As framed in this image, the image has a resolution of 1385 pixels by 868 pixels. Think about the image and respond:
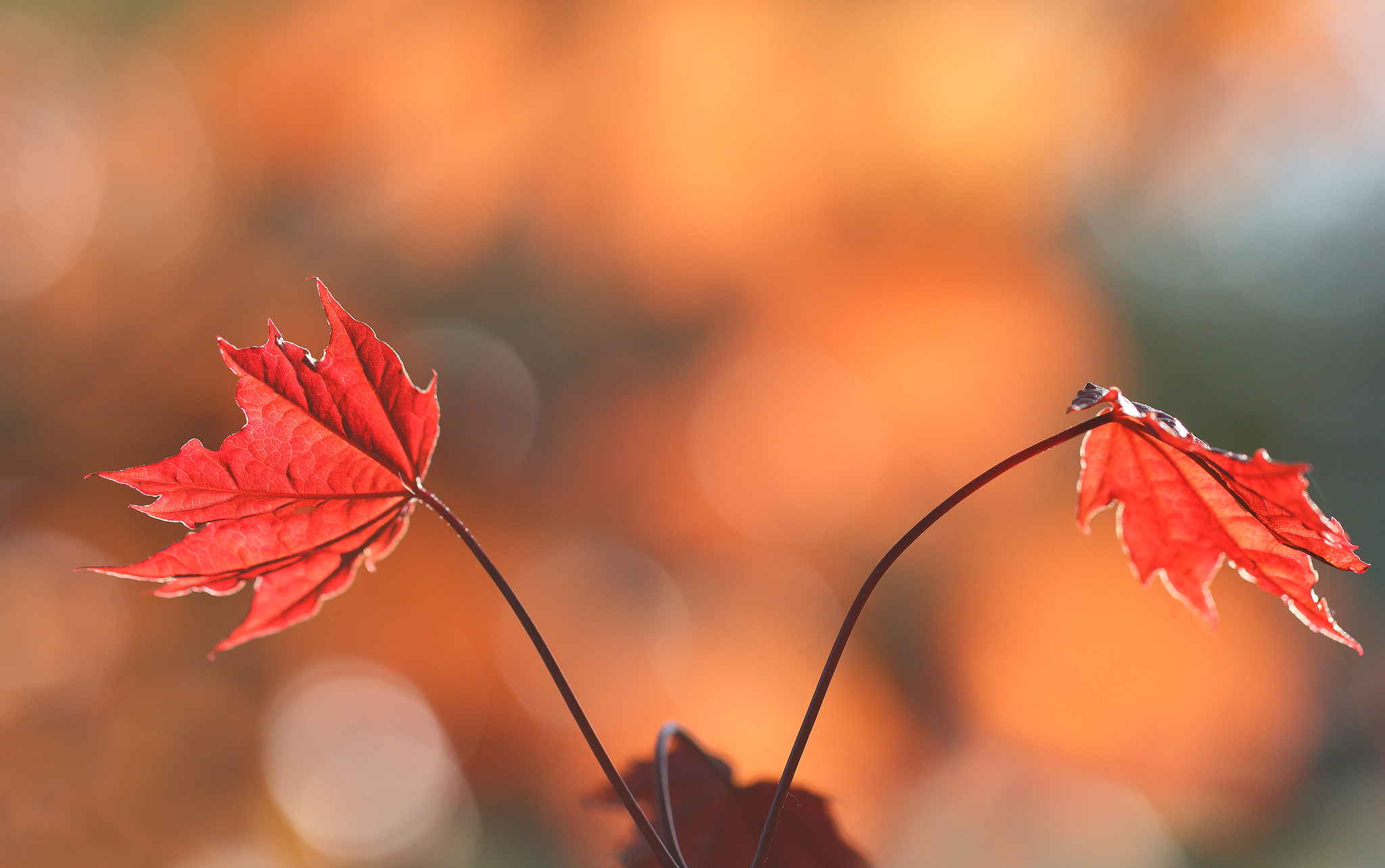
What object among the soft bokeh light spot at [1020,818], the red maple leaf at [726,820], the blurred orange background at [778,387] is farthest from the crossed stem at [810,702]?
the soft bokeh light spot at [1020,818]

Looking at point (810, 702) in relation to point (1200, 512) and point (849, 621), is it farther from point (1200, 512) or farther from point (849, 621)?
point (1200, 512)

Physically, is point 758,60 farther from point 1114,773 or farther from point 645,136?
point 1114,773

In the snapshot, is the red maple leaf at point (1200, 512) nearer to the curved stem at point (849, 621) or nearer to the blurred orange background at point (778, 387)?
the curved stem at point (849, 621)

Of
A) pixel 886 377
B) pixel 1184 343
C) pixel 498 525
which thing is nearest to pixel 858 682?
pixel 886 377

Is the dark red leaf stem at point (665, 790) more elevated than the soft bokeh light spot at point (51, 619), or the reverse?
the dark red leaf stem at point (665, 790)

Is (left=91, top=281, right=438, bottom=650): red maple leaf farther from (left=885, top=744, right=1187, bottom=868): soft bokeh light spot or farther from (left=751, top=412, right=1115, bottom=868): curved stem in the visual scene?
(left=885, top=744, right=1187, bottom=868): soft bokeh light spot

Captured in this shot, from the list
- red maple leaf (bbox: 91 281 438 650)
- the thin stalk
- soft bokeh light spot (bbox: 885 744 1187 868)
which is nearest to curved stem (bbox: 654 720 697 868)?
the thin stalk

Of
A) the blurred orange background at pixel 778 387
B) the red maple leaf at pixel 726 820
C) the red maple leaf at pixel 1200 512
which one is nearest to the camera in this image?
the red maple leaf at pixel 1200 512
